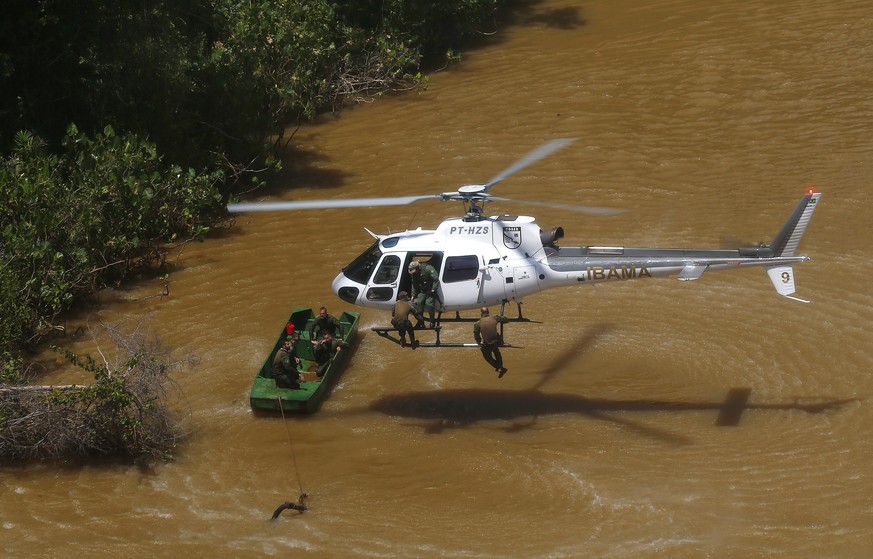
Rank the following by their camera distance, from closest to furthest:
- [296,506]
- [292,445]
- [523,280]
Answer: [296,506] < [523,280] < [292,445]

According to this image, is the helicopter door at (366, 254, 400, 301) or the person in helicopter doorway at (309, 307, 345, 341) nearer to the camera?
the helicopter door at (366, 254, 400, 301)

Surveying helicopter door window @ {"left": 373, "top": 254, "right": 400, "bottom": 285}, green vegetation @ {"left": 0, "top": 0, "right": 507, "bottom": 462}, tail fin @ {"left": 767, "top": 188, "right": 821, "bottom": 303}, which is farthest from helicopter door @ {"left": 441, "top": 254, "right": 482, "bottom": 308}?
green vegetation @ {"left": 0, "top": 0, "right": 507, "bottom": 462}

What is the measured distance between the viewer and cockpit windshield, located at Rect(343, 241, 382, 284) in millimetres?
18141

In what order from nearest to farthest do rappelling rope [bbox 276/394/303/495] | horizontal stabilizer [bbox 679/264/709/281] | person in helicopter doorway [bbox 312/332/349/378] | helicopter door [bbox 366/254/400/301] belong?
horizontal stabilizer [bbox 679/264/709/281] → rappelling rope [bbox 276/394/303/495] → helicopter door [bbox 366/254/400/301] → person in helicopter doorway [bbox 312/332/349/378]

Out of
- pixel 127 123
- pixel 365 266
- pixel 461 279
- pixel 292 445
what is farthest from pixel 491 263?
pixel 127 123

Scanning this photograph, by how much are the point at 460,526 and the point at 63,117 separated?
1520cm

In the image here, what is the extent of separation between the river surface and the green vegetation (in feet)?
3.18

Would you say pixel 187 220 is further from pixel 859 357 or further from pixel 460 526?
pixel 859 357

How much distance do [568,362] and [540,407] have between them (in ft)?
4.81

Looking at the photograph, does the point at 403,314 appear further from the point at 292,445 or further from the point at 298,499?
the point at 298,499

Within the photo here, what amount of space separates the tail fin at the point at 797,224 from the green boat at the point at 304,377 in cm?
756

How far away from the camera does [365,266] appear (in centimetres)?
1820

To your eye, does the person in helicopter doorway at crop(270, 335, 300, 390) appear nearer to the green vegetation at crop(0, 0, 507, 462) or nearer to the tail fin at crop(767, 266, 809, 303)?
the green vegetation at crop(0, 0, 507, 462)

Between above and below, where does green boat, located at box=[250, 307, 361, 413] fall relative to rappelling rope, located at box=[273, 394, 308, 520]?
above
